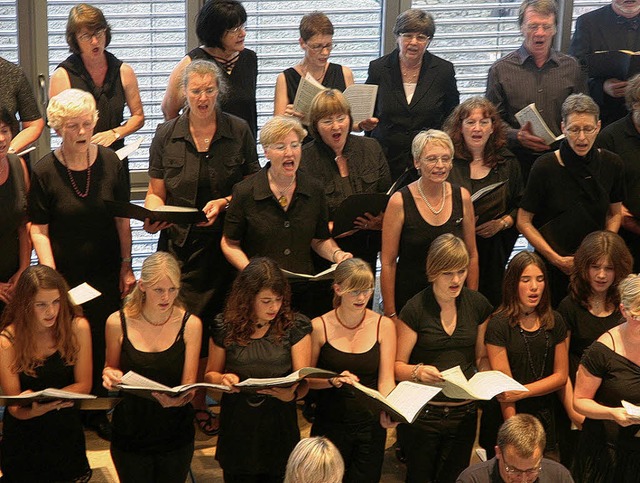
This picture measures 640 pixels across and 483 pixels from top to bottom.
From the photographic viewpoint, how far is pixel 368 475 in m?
5.11

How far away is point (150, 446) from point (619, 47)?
3.80 meters

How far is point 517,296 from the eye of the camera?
17.3 feet

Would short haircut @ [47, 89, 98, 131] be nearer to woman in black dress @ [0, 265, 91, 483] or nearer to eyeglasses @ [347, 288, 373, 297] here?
woman in black dress @ [0, 265, 91, 483]

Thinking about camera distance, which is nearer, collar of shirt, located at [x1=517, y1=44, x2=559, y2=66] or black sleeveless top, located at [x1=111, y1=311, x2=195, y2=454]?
black sleeveless top, located at [x1=111, y1=311, x2=195, y2=454]

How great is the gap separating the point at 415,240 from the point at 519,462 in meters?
1.42

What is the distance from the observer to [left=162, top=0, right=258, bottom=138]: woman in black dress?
596 cm

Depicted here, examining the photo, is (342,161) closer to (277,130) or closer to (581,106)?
(277,130)

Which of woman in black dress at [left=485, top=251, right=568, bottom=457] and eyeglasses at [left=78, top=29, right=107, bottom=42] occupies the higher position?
eyeglasses at [left=78, top=29, right=107, bottom=42]

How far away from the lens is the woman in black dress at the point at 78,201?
522cm

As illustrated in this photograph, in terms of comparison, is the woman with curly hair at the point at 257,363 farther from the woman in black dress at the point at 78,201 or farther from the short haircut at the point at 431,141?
the short haircut at the point at 431,141

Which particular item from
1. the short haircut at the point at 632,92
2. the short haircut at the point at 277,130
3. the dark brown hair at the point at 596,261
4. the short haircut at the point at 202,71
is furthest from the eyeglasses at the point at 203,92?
the short haircut at the point at 632,92

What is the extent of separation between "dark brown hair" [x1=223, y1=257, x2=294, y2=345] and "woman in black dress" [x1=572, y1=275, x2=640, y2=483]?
1.33m

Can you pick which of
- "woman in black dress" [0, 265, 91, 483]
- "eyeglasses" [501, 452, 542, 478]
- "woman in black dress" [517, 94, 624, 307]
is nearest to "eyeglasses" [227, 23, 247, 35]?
"woman in black dress" [517, 94, 624, 307]

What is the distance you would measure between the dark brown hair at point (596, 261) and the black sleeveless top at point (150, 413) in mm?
1899
